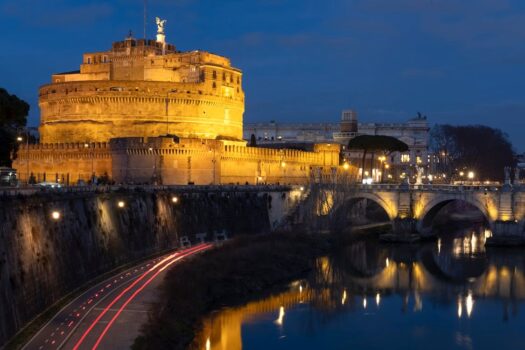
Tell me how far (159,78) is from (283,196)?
18288 millimetres

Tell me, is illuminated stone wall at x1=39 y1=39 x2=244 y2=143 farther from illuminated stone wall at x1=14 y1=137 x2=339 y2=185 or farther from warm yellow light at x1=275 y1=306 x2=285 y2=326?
warm yellow light at x1=275 y1=306 x2=285 y2=326

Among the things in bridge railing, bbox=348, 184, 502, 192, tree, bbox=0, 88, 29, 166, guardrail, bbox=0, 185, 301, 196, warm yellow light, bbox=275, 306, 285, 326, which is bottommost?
warm yellow light, bbox=275, 306, 285, 326

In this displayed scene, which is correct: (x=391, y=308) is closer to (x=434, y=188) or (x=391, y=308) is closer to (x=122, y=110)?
(x=434, y=188)

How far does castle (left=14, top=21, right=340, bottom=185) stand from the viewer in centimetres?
5197

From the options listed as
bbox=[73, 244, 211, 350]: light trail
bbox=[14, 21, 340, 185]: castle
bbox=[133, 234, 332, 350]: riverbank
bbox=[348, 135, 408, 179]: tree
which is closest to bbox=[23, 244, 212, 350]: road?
bbox=[73, 244, 211, 350]: light trail

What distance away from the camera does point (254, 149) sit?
Answer: 57844 mm

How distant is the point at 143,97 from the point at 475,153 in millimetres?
48065

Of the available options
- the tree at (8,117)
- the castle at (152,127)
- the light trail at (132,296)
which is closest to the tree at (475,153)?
the castle at (152,127)

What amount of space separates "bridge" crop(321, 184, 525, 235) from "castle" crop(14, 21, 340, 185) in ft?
33.1

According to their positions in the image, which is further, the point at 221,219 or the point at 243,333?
the point at 221,219

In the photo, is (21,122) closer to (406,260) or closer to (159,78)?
(159,78)

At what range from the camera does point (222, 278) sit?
1198 inches

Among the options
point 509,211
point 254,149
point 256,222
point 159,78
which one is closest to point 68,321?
point 256,222

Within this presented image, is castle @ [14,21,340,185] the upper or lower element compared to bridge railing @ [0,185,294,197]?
upper
